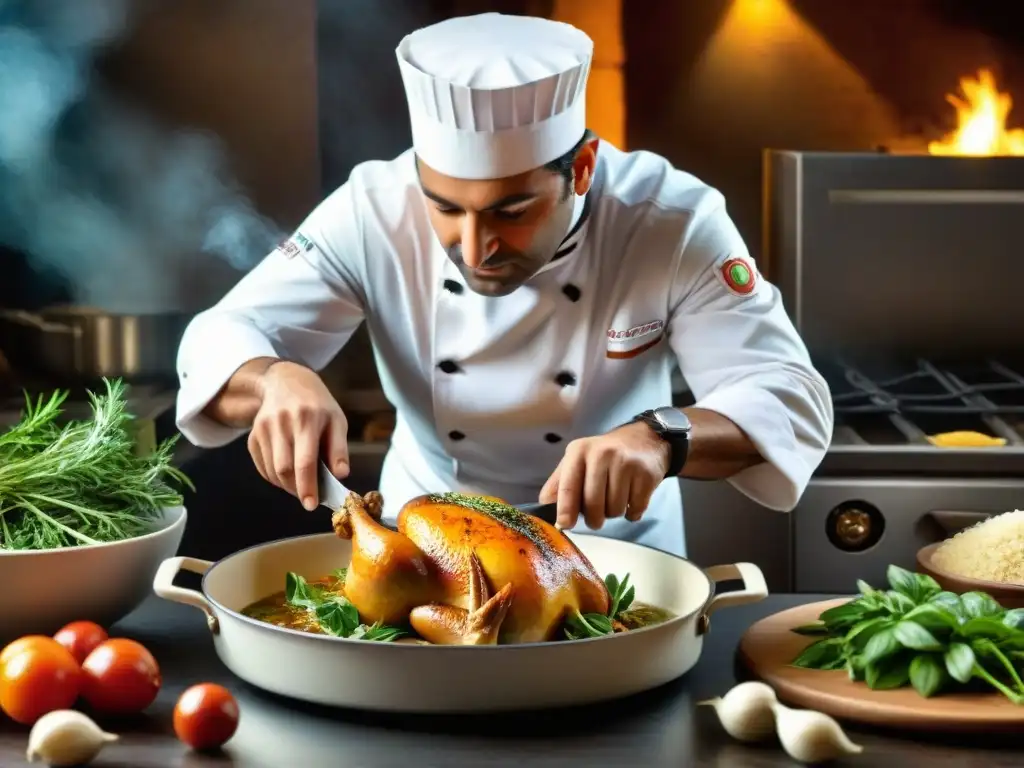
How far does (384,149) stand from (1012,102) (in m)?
1.46

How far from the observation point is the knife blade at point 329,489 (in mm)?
1509

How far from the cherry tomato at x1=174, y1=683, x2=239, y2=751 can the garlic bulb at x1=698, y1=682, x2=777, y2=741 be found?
423 mm

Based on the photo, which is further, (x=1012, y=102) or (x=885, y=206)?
(x=1012, y=102)

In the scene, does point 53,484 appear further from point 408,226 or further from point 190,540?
point 190,540

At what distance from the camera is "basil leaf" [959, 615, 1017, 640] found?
1.22 meters

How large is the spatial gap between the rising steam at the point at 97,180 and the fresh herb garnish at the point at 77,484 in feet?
5.03

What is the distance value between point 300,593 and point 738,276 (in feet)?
2.83

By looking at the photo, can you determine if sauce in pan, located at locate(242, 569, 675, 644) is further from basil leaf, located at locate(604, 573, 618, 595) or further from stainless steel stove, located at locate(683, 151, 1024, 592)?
stainless steel stove, located at locate(683, 151, 1024, 592)

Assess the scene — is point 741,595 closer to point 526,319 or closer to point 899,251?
point 526,319

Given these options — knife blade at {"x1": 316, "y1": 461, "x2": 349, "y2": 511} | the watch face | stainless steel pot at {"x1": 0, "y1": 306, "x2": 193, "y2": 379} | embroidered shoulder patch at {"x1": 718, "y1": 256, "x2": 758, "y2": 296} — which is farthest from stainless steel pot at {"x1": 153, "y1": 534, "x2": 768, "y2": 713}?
stainless steel pot at {"x1": 0, "y1": 306, "x2": 193, "y2": 379}

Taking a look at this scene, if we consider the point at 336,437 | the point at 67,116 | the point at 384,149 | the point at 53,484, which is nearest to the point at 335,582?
the point at 336,437

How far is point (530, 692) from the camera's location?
1177mm

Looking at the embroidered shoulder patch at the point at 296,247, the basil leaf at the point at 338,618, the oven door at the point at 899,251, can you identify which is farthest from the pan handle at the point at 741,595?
the oven door at the point at 899,251

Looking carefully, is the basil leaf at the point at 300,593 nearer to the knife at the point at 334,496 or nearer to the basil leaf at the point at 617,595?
the knife at the point at 334,496
